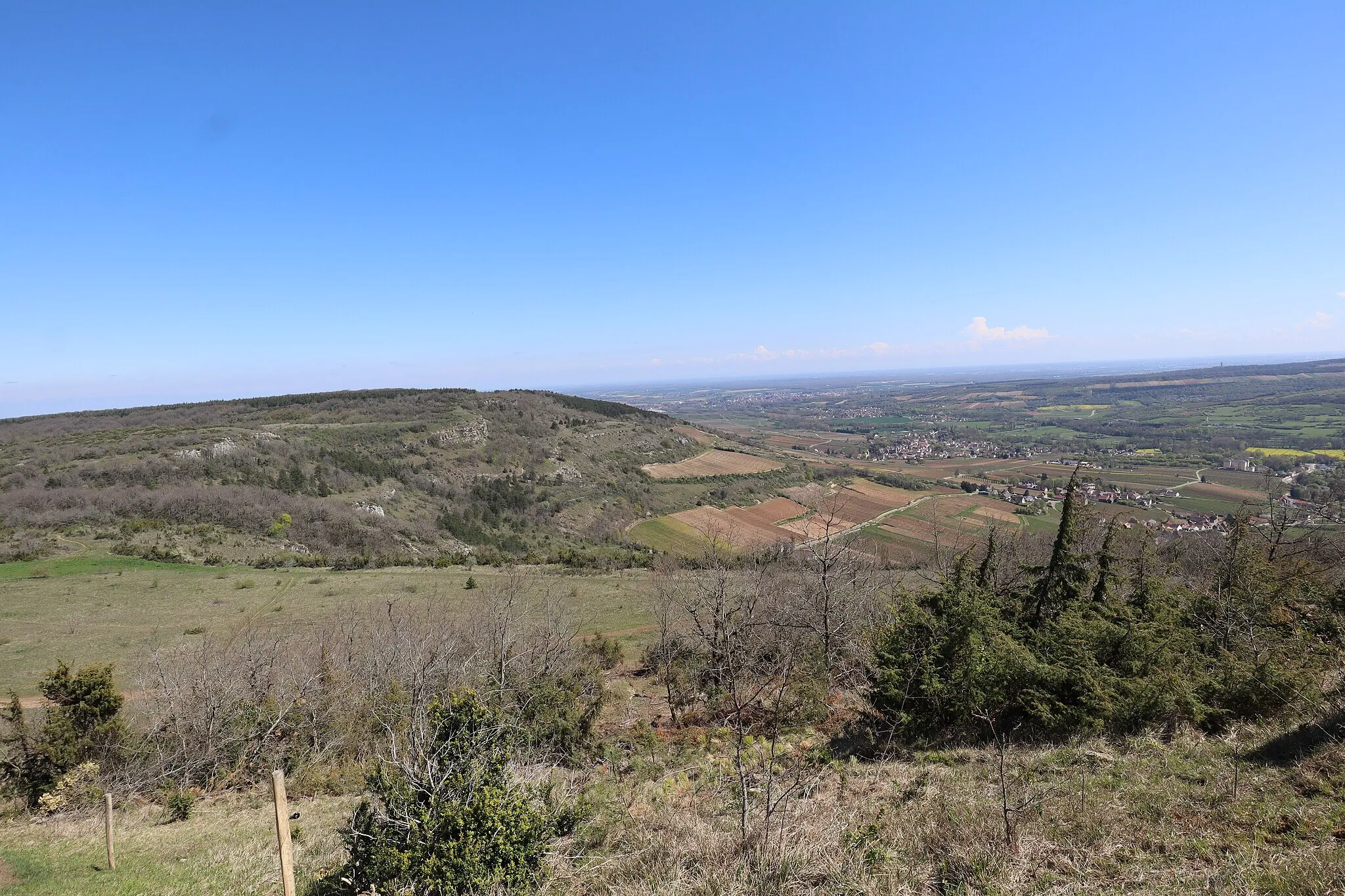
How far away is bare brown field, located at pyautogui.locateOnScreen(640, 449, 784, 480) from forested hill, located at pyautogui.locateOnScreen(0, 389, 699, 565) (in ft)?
12.0

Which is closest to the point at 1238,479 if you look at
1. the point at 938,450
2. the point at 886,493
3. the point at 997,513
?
the point at 997,513

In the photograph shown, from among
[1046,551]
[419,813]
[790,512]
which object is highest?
[419,813]

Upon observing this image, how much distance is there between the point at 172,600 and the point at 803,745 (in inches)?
1549

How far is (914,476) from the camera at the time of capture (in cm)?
8944

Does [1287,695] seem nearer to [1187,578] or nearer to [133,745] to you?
[1187,578]

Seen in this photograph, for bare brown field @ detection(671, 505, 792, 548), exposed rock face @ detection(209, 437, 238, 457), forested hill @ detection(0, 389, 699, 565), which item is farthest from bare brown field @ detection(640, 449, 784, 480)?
exposed rock face @ detection(209, 437, 238, 457)

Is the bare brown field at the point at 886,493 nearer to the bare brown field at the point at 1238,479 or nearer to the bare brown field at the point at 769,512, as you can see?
the bare brown field at the point at 769,512

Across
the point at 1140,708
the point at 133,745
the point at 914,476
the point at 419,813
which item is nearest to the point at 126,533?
the point at 133,745

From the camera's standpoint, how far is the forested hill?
157 ft

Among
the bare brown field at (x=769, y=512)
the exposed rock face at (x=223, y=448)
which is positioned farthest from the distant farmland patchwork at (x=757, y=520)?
the exposed rock face at (x=223, y=448)

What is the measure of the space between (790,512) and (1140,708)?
197 ft

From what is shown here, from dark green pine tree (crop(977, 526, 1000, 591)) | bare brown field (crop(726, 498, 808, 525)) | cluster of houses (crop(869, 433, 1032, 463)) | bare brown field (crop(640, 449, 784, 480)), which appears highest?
dark green pine tree (crop(977, 526, 1000, 591))

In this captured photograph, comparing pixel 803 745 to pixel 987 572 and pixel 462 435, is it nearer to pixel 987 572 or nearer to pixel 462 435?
pixel 987 572

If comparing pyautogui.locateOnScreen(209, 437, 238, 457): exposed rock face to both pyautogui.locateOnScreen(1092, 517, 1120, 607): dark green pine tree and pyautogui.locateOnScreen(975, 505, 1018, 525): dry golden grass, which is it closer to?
pyautogui.locateOnScreen(1092, 517, 1120, 607): dark green pine tree
